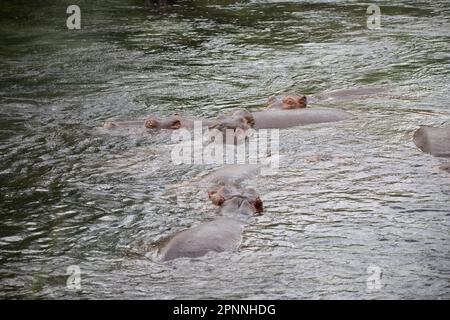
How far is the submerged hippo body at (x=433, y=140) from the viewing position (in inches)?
297

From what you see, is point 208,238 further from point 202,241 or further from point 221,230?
point 221,230

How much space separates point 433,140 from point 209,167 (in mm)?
1940

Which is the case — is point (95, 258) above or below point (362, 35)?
below

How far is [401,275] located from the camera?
529cm

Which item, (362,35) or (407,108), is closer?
(407,108)

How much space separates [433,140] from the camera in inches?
303

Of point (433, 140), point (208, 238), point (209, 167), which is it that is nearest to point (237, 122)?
point (209, 167)

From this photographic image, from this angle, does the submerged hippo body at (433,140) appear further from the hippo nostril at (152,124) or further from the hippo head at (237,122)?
the hippo nostril at (152,124)

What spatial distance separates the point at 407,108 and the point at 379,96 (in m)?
0.59

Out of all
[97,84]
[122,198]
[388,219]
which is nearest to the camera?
[388,219]

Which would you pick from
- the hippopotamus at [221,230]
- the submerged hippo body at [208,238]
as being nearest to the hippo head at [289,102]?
the hippopotamus at [221,230]

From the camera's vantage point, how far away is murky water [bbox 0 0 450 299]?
5.37m

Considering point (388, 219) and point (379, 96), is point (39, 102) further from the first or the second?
point (388, 219)
